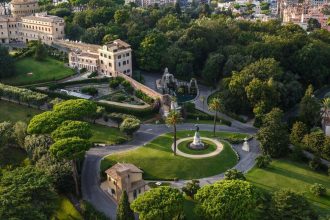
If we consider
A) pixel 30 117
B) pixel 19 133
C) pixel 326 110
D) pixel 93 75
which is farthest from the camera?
pixel 93 75

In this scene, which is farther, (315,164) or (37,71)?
(37,71)

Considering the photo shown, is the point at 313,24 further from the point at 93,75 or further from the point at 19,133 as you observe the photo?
the point at 19,133

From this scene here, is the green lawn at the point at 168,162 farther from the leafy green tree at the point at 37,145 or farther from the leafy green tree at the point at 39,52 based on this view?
the leafy green tree at the point at 39,52

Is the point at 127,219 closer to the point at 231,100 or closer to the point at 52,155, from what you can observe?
the point at 52,155

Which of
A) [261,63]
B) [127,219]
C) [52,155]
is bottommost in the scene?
[127,219]

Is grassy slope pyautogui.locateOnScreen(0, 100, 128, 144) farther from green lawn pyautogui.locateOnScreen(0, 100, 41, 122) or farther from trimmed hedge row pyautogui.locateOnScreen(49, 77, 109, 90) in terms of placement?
trimmed hedge row pyautogui.locateOnScreen(49, 77, 109, 90)

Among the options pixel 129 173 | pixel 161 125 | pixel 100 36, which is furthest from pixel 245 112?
pixel 100 36

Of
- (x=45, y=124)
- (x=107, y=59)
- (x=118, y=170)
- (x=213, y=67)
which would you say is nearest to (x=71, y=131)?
(x=45, y=124)

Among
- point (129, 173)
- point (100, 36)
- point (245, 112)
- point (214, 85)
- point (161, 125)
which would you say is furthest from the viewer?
point (100, 36)
